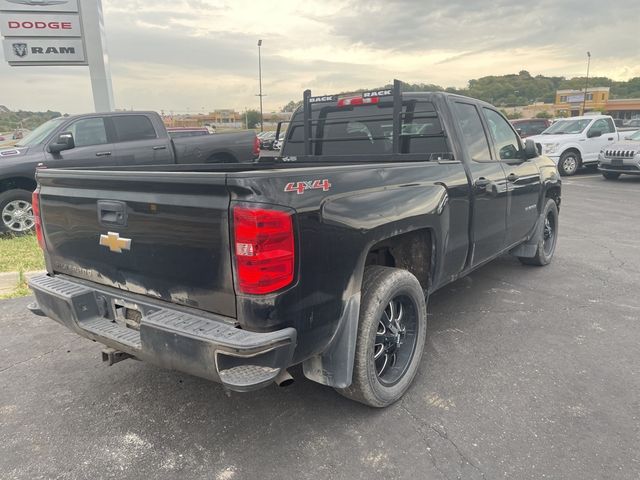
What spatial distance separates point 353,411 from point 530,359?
1.46 metres

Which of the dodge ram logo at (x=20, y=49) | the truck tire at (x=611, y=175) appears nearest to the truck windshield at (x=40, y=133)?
the dodge ram logo at (x=20, y=49)

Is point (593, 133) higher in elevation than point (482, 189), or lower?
higher

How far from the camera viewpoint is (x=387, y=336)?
A: 2.97 metres

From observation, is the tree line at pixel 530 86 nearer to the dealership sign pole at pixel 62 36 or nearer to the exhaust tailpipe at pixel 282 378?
the dealership sign pole at pixel 62 36

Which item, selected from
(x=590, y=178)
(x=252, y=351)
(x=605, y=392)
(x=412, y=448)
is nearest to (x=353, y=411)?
(x=412, y=448)

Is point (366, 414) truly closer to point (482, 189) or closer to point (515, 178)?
point (482, 189)

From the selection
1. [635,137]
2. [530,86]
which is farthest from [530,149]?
[530,86]

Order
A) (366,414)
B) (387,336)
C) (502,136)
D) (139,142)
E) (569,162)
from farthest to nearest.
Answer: (569,162)
(139,142)
(502,136)
(387,336)
(366,414)

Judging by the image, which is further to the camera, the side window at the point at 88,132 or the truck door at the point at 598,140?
the truck door at the point at 598,140

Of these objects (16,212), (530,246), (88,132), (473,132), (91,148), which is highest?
(88,132)

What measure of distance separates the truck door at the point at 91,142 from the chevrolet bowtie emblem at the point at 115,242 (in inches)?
216

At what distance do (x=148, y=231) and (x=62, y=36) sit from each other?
12.0 m

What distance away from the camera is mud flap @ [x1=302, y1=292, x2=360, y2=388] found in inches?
99.0

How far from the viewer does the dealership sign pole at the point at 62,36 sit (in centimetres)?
1167
